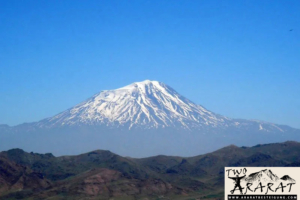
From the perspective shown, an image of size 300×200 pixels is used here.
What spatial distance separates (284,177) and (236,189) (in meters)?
4.79

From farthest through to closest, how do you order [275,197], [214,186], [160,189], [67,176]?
[67,176] < [214,186] < [160,189] < [275,197]

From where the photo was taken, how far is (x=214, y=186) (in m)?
178

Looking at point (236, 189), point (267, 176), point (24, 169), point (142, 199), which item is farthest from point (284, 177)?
point (24, 169)

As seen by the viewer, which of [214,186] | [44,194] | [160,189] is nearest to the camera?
[44,194]

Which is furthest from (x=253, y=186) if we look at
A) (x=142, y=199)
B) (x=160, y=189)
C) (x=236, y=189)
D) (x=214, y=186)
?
(x=214, y=186)

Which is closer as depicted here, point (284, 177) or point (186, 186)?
point (284, 177)

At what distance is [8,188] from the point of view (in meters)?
167

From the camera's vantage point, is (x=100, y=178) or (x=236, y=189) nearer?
(x=236, y=189)

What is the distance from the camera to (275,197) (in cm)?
4388

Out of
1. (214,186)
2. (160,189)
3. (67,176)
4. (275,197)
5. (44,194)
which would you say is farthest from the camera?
(67,176)

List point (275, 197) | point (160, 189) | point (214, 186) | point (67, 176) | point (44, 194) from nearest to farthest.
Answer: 1. point (275, 197)
2. point (44, 194)
3. point (160, 189)
4. point (214, 186)
5. point (67, 176)

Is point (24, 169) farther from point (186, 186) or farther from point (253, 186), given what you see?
point (253, 186)

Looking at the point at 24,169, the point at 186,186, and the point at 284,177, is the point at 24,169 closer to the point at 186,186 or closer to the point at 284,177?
the point at 186,186

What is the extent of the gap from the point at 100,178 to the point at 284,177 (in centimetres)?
12577
